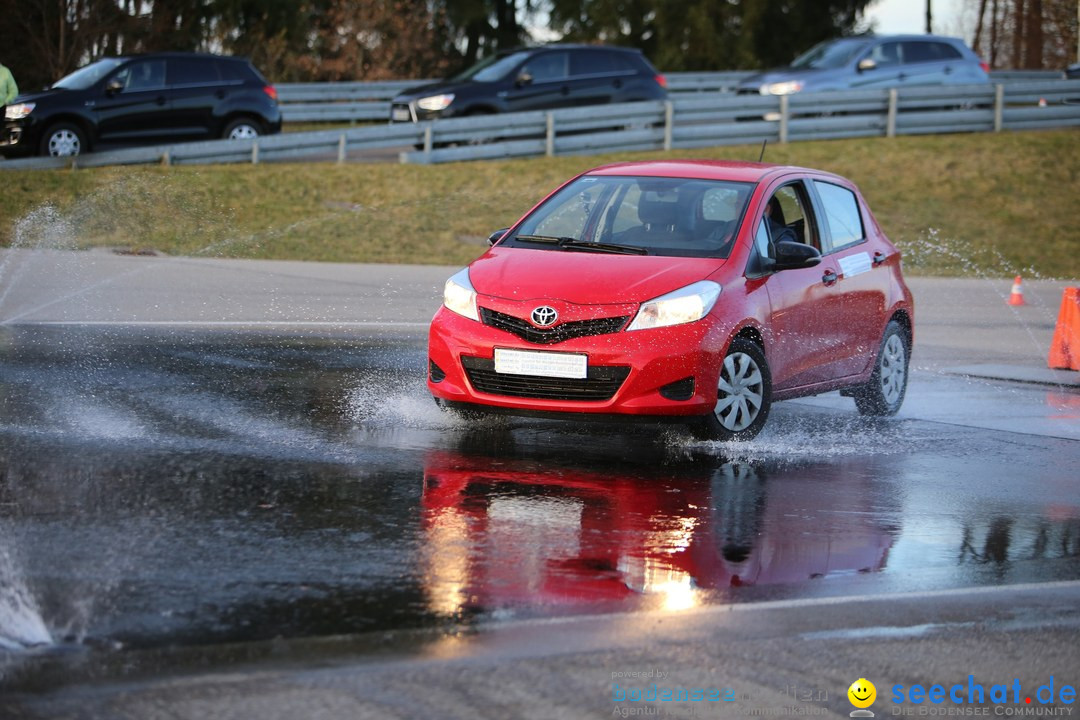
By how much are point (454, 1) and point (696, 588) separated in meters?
40.9

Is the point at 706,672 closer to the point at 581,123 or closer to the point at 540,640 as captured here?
the point at 540,640

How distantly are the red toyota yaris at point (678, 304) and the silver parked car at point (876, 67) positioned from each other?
21.4 m

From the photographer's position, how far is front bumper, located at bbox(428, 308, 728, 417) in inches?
344

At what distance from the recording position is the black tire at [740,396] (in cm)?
908

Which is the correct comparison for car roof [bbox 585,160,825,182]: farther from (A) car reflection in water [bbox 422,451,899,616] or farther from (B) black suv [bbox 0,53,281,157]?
(B) black suv [bbox 0,53,281,157]

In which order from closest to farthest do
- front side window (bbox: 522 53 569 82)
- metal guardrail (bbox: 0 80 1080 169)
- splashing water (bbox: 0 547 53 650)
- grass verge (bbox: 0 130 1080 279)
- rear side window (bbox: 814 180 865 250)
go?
splashing water (bbox: 0 547 53 650) < rear side window (bbox: 814 180 865 250) < grass verge (bbox: 0 130 1080 279) < metal guardrail (bbox: 0 80 1080 169) < front side window (bbox: 522 53 569 82)

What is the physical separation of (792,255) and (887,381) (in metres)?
1.82

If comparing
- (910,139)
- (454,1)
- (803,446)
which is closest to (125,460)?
(803,446)

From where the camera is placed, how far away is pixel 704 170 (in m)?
10.5

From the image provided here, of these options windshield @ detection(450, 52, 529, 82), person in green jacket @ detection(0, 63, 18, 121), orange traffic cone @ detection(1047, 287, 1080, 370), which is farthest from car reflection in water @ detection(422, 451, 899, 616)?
windshield @ detection(450, 52, 529, 82)

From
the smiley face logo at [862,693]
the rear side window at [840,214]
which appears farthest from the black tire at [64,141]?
the smiley face logo at [862,693]

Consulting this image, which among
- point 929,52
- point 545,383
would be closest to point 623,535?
point 545,383

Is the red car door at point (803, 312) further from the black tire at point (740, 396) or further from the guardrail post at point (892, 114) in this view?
the guardrail post at point (892, 114)

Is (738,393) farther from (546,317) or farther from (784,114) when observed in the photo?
(784,114)
